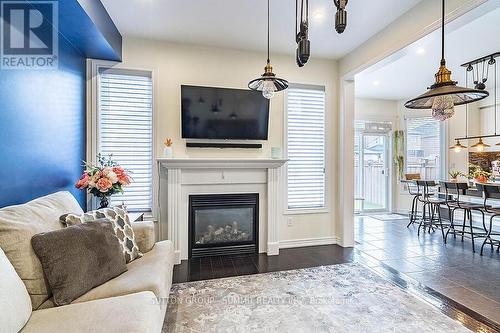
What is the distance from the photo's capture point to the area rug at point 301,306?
81.2 inches

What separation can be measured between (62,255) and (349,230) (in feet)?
12.4

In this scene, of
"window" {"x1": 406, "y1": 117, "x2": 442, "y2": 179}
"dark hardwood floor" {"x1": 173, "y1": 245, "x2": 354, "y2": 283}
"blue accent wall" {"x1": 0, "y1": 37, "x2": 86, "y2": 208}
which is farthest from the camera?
"window" {"x1": 406, "y1": 117, "x2": 442, "y2": 179}

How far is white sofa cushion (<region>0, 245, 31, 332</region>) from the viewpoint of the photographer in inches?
45.9

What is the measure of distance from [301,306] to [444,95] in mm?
2003

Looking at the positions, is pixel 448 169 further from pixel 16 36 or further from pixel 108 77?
pixel 16 36

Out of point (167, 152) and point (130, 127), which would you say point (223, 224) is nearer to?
point (167, 152)

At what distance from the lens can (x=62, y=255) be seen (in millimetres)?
1574

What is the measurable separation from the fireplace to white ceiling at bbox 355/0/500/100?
267 cm

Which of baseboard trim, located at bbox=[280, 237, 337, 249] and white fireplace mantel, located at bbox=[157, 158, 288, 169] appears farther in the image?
baseboard trim, located at bbox=[280, 237, 337, 249]

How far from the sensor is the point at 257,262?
136 inches

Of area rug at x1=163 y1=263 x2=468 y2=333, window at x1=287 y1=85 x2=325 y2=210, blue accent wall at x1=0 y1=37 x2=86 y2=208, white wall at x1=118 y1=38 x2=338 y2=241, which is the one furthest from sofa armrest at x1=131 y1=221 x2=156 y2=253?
window at x1=287 y1=85 x2=325 y2=210

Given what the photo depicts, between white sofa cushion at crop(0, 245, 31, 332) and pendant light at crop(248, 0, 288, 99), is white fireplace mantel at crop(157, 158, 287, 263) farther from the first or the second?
white sofa cushion at crop(0, 245, 31, 332)

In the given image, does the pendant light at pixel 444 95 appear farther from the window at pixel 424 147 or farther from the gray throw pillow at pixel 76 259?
the window at pixel 424 147

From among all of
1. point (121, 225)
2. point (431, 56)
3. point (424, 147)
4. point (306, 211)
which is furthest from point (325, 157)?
point (424, 147)
